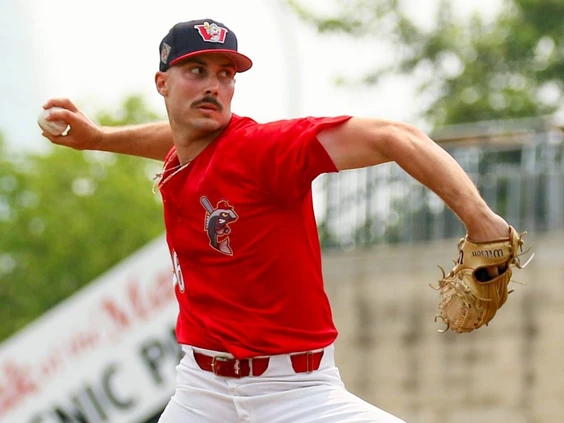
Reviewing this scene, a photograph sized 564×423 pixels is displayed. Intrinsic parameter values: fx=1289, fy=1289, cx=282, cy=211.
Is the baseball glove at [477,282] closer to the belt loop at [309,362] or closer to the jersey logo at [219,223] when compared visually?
the belt loop at [309,362]

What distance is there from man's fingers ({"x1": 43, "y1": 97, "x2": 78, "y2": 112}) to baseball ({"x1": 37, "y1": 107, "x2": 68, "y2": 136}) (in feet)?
0.08

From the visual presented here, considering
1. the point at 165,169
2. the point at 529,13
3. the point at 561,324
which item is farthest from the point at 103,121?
the point at 165,169

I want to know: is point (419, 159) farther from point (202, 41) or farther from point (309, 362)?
point (202, 41)

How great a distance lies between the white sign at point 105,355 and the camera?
43.4 ft

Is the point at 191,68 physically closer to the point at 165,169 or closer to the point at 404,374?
the point at 165,169

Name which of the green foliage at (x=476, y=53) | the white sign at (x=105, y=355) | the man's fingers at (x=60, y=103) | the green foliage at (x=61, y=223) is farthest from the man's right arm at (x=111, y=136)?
the green foliage at (x=61, y=223)

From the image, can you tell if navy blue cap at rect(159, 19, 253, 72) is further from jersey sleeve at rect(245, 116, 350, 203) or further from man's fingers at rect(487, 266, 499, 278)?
man's fingers at rect(487, 266, 499, 278)

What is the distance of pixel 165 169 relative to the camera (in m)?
5.68

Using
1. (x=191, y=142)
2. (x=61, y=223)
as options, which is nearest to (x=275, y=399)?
(x=191, y=142)

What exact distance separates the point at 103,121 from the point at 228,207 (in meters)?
32.4

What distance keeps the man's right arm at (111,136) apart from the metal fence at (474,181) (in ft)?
22.9

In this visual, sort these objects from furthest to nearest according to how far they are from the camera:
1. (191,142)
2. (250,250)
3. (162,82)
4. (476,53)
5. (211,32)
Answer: (476,53)
(162,82)
(191,142)
(211,32)
(250,250)

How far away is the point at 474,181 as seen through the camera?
1327 cm

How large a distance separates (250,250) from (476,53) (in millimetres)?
19515
